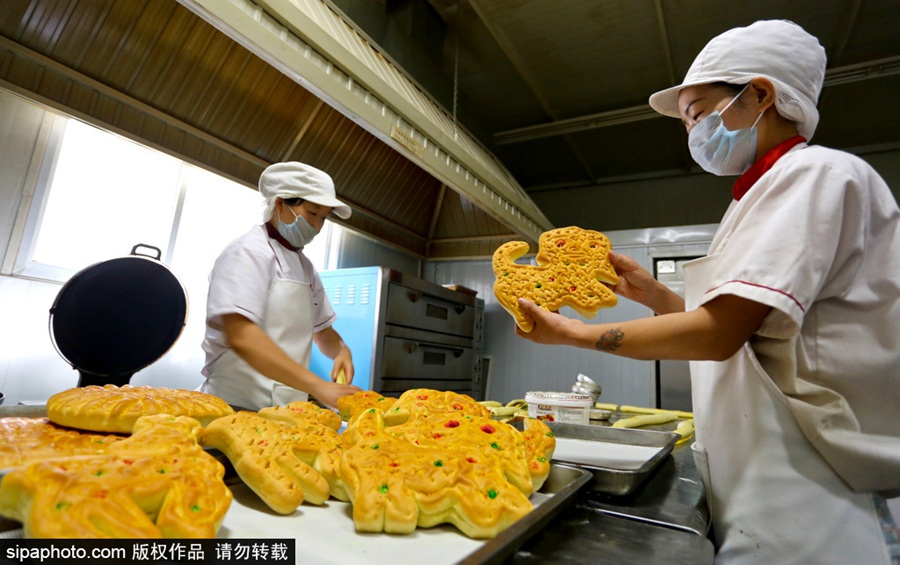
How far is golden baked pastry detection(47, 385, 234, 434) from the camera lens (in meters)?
0.88

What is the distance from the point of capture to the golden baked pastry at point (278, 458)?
0.69 meters

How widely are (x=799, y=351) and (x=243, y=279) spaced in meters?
1.76

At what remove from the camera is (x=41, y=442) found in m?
0.76

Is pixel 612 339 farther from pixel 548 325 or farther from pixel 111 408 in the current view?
pixel 111 408

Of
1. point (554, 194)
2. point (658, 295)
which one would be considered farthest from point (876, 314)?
point (554, 194)

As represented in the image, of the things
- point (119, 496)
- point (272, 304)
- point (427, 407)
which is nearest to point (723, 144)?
point (427, 407)

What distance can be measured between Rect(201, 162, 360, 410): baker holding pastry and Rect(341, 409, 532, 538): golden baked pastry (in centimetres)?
94

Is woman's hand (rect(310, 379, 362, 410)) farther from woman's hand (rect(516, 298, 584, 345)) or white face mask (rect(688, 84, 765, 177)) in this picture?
white face mask (rect(688, 84, 765, 177))

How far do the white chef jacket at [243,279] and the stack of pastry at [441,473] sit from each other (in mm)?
1030

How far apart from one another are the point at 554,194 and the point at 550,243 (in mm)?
5154

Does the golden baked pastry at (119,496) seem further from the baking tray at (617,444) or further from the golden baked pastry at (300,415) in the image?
the baking tray at (617,444)

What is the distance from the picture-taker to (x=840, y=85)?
3846 mm

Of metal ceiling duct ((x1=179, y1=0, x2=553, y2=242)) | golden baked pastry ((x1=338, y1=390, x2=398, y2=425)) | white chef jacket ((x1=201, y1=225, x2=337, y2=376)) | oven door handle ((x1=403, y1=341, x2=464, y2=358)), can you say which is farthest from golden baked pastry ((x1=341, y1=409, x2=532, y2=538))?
oven door handle ((x1=403, y1=341, x2=464, y2=358))

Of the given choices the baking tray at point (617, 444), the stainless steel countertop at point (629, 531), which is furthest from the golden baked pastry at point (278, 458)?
the baking tray at point (617, 444)
